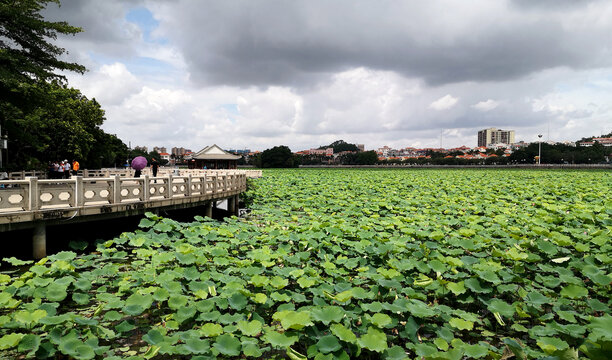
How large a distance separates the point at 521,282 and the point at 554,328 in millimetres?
1365

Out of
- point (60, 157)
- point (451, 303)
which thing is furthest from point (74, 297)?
point (60, 157)

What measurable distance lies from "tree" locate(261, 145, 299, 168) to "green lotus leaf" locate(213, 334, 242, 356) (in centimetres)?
7008

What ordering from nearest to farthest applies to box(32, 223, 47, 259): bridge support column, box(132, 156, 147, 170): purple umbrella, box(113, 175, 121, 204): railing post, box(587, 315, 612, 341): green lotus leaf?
box(587, 315, 612, 341): green lotus leaf < box(32, 223, 47, 259): bridge support column < box(113, 175, 121, 204): railing post < box(132, 156, 147, 170): purple umbrella

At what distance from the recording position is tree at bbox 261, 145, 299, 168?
73.0m

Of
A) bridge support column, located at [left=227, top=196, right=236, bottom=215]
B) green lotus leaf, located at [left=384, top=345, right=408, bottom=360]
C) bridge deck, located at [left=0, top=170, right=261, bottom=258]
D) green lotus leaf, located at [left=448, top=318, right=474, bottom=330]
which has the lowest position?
bridge support column, located at [left=227, top=196, right=236, bottom=215]

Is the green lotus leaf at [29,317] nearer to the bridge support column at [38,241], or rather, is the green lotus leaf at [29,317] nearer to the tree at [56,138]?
the bridge support column at [38,241]

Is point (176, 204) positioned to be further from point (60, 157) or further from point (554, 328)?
point (60, 157)

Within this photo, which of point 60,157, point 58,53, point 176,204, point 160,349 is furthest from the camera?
point 60,157

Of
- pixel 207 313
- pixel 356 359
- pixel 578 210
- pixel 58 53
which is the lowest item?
pixel 356 359

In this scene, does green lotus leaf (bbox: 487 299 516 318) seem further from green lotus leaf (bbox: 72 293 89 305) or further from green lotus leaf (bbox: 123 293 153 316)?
green lotus leaf (bbox: 72 293 89 305)

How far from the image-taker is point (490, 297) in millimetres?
4047

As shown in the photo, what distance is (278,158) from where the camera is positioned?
7312 cm

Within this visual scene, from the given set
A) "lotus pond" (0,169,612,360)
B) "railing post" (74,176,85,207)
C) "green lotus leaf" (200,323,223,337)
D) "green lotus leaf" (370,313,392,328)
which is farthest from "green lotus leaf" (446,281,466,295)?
"railing post" (74,176,85,207)

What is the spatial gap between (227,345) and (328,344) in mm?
860
